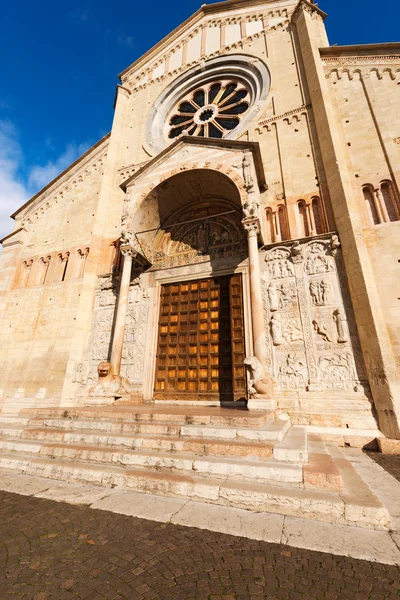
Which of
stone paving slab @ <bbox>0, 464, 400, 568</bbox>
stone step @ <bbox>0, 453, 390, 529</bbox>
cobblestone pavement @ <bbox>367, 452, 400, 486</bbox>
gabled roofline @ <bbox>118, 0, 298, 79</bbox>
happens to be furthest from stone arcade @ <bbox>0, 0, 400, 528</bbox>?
gabled roofline @ <bbox>118, 0, 298, 79</bbox>

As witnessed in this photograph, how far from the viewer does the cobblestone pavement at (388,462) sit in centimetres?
437

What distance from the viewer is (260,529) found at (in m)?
2.56

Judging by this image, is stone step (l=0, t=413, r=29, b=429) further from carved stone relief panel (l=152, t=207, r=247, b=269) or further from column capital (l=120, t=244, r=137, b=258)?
carved stone relief panel (l=152, t=207, r=247, b=269)

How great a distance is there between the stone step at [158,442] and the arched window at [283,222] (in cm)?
659

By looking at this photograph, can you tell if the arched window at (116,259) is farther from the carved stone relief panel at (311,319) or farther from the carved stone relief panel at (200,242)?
the carved stone relief panel at (311,319)

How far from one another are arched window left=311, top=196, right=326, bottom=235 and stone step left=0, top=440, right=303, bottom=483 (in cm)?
708

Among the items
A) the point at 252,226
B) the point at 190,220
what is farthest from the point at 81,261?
the point at 252,226

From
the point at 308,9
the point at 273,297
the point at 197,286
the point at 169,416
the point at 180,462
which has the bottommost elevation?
the point at 180,462

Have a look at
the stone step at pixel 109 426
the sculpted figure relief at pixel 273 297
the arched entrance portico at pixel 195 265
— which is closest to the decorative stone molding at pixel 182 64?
the arched entrance portico at pixel 195 265

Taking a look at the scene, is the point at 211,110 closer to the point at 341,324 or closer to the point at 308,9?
the point at 308,9

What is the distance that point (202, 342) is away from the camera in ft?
29.8

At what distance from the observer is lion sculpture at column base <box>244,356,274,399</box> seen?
19.9 feet

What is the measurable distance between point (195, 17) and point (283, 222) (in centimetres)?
1589

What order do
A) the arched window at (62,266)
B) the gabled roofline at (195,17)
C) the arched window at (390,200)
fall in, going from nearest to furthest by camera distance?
1. the arched window at (390,200)
2. the arched window at (62,266)
3. the gabled roofline at (195,17)
